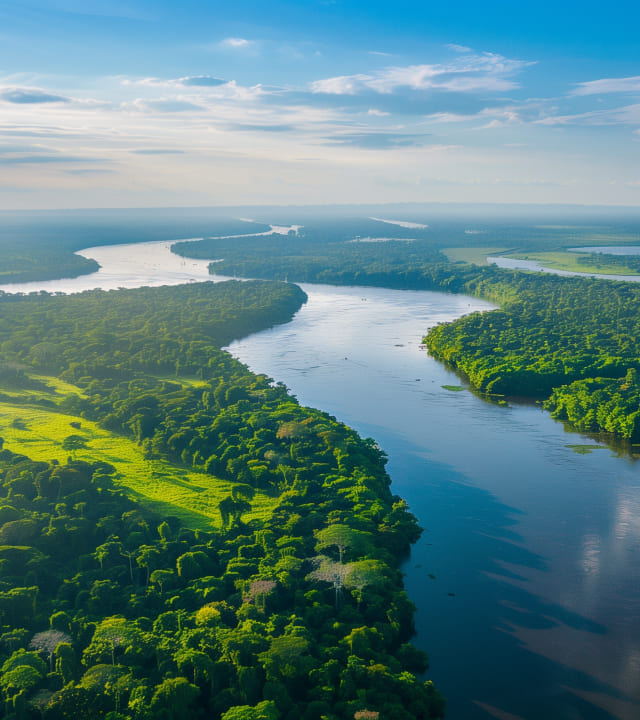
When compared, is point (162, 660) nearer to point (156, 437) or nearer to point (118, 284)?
point (156, 437)

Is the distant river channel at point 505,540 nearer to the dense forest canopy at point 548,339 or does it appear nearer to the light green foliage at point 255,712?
the dense forest canopy at point 548,339

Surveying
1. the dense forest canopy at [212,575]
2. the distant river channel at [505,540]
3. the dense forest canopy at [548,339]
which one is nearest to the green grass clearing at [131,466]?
the dense forest canopy at [212,575]

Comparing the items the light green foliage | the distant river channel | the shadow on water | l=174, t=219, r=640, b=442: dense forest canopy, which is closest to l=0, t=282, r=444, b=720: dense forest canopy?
the light green foliage

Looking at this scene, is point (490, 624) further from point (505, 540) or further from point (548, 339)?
point (548, 339)

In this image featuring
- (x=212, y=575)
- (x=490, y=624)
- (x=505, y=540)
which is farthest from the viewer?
(x=505, y=540)

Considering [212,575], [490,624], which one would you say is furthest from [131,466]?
[490,624]

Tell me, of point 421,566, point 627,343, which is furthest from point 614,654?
point 627,343

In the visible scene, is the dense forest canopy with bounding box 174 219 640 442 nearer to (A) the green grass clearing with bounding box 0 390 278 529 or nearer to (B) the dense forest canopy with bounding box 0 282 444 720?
(B) the dense forest canopy with bounding box 0 282 444 720
